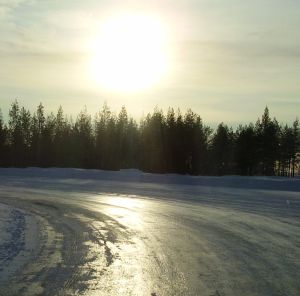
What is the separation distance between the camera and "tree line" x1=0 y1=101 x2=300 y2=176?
68750mm

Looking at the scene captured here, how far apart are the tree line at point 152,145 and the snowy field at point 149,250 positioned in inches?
1899

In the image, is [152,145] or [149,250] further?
[152,145]

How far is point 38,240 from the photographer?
1167 cm

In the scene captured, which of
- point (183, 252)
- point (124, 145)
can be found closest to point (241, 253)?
point (183, 252)

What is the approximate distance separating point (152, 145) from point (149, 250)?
193ft

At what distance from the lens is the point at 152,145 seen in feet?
227

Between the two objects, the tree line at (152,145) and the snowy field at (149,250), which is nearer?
the snowy field at (149,250)

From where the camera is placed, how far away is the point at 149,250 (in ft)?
34.0

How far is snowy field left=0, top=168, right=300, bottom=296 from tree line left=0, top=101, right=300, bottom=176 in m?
48.2

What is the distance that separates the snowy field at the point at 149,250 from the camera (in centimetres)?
738

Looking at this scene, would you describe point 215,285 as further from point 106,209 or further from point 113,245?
point 106,209

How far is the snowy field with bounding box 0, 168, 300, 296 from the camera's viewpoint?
7.38 meters

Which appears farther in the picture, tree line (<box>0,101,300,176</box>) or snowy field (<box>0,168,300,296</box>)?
tree line (<box>0,101,300,176</box>)

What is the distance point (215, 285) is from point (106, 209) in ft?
38.5
